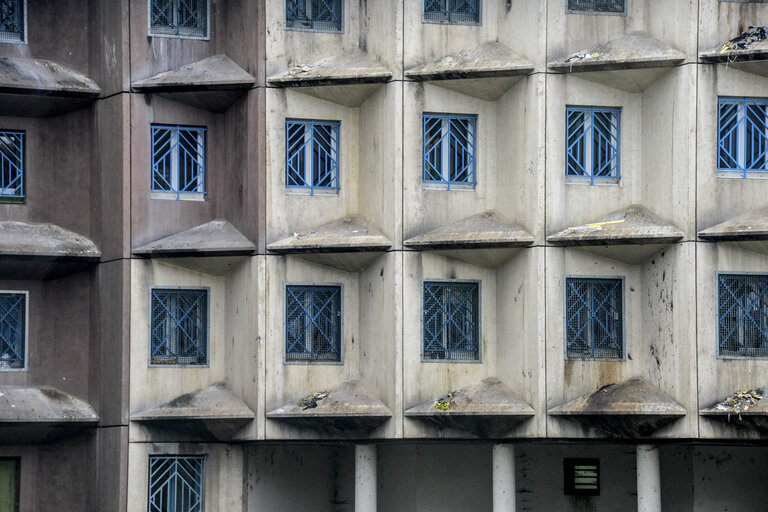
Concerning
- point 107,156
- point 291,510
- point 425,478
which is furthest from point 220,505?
point 107,156

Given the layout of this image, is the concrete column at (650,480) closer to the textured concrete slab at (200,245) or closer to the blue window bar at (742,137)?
the blue window bar at (742,137)

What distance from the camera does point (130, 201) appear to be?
30.9 m

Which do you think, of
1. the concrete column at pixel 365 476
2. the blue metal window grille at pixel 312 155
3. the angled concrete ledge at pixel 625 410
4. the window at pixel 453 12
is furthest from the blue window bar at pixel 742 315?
the blue metal window grille at pixel 312 155

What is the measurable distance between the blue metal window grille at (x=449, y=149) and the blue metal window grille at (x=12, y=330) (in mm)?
8407

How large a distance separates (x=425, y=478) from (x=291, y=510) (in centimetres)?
283

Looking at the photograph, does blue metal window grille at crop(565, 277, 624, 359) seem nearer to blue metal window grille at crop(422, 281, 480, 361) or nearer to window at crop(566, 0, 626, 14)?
blue metal window grille at crop(422, 281, 480, 361)

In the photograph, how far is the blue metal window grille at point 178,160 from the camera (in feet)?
103

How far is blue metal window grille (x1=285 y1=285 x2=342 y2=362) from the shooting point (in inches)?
1217

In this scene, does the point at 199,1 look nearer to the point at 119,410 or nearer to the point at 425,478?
the point at 119,410

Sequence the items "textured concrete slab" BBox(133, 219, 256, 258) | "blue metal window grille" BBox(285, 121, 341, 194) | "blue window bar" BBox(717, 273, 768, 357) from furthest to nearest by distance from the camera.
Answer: "blue metal window grille" BBox(285, 121, 341, 194)
"textured concrete slab" BBox(133, 219, 256, 258)
"blue window bar" BBox(717, 273, 768, 357)

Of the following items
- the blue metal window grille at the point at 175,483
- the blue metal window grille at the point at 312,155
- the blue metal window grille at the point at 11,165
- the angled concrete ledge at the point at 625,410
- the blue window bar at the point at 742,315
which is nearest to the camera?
the angled concrete ledge at the point at 625,410

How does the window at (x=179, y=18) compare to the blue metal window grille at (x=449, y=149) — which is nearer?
the blue metal window grille at (x=449, y=149)

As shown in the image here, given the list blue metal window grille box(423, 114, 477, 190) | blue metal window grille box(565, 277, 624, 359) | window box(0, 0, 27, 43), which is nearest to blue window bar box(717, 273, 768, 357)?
blue metal window grille box(565, 277, 624, 359)

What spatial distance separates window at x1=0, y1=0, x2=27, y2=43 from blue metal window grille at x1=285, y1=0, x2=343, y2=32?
530 cm
